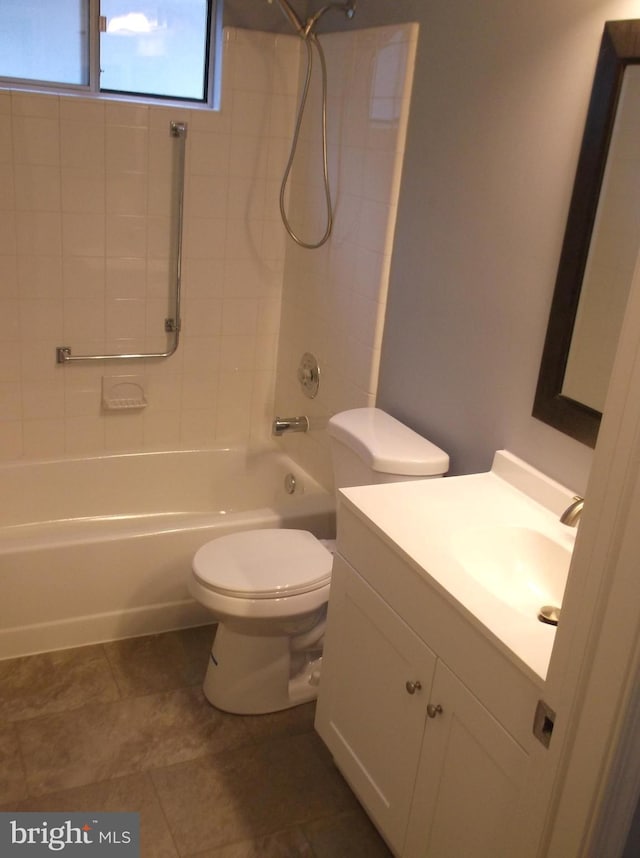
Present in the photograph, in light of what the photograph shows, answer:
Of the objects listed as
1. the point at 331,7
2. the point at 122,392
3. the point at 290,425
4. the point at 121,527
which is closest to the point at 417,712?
the point at 290,425

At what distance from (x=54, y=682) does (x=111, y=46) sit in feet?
7.07

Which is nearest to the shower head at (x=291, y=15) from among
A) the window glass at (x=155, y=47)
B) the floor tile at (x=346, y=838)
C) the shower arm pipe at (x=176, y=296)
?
the window glass at (x=155, y=47)

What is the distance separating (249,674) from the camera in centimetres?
239

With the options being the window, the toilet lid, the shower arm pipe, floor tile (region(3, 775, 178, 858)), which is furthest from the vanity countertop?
the window

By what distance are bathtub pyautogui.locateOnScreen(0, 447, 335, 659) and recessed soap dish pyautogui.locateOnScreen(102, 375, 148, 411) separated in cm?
20

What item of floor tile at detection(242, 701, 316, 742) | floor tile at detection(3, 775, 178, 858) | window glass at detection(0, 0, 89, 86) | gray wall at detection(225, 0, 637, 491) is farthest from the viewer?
window glass at detection(0, 0, 89, 86)

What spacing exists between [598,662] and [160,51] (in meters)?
2.72

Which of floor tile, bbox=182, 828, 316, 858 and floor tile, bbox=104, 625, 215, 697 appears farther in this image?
floor tile, bbox=104, 625, 215, 697

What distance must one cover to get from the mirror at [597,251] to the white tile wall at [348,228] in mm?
789

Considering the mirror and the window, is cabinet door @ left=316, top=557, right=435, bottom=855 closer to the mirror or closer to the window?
the mirror

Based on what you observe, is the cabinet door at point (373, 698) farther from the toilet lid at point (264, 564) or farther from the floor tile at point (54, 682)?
the floor tile at point (54, 682)

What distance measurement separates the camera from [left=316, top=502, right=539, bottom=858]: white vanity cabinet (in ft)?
4.71

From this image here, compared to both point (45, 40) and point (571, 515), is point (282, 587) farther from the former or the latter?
point (45, 40)

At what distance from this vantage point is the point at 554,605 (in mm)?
1731
